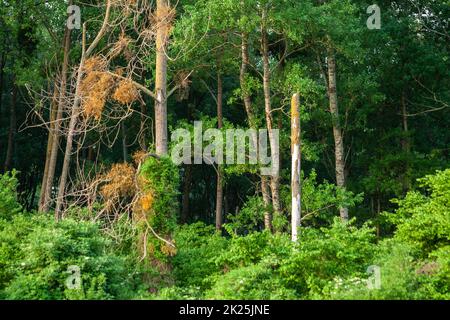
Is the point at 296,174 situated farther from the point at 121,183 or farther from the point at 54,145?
the point at 54,145

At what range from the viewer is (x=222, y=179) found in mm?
27375

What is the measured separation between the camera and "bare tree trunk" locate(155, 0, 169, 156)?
18.1 m

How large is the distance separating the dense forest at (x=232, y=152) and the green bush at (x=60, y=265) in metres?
0.04

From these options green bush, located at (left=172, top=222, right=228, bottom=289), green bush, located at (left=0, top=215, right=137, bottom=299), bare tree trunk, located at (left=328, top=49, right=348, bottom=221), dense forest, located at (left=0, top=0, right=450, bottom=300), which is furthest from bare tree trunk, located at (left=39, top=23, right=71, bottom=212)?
bare tree trunk, located at (left=328, top=49, right=348, bottom=221)

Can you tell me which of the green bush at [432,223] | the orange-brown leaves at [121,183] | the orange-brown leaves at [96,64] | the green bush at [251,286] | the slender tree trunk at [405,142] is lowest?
the green bush at [251,286]

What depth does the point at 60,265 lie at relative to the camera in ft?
45.7

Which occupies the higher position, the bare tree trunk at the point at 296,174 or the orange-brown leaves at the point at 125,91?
the orange-brown leaves at the point at 125,91

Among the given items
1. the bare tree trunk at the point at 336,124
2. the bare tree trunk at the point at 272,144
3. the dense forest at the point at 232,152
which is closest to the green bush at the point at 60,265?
the dense forest at the point at 232,152

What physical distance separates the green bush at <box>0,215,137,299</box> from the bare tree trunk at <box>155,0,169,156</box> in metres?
A: 3.43

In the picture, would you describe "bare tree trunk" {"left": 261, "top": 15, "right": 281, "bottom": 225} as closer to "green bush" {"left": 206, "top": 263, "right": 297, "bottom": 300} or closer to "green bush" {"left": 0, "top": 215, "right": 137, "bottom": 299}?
"green bush" {"left": 0, "top": 215, "right": 137, "bottom": 299}

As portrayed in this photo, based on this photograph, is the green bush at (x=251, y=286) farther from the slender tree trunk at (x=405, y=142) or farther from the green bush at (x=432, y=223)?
the slender tree trunk at (x=405, y=142)

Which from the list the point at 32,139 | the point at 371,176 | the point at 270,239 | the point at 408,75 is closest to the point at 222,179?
the point at 371,176

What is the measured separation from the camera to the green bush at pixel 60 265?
1344 cm
